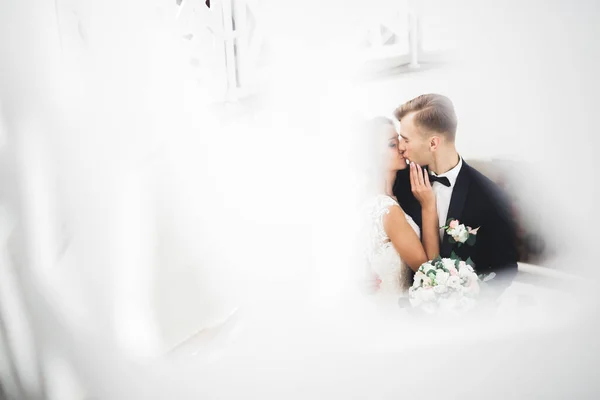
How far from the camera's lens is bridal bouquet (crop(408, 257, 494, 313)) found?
141 cm

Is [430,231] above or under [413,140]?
under

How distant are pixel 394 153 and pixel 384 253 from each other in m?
0.30

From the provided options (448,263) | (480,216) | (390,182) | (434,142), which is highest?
(434,142)

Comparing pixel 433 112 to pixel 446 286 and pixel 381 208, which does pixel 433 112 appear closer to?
pixel 381 208

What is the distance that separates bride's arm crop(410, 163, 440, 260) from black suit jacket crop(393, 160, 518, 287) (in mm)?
13

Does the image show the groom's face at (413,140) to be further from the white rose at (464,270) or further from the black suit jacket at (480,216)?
the white rose at (464,270)

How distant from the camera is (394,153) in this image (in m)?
1.41

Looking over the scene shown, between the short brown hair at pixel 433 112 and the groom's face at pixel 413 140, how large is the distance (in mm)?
15

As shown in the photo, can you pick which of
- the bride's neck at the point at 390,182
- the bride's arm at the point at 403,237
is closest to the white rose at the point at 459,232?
the bride's arm at the point at 403,237

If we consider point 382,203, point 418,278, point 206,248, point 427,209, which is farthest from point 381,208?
point 206,248

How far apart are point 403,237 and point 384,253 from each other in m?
0.07

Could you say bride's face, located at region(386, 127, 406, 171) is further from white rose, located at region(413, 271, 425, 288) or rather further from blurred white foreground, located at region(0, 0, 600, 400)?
white rose, located at region(413, 271, 425, 288)

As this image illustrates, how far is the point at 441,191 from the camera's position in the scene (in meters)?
1.41

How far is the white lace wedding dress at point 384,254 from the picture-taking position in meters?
1.42
